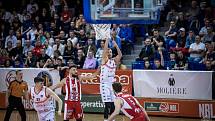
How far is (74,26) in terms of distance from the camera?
1961cm

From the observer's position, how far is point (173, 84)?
15.6 m

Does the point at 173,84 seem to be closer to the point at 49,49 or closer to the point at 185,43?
the point at 185,43

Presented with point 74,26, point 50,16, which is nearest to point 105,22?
point 74,26

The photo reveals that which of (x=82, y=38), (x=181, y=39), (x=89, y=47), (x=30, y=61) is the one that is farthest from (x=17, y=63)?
(x=181, y=39)

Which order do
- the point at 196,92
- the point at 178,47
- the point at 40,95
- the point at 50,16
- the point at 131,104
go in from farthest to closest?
1. the point at 50,16
2. the point at 178,47
3. the point at 196,92
4. the point at 40,95
5. the point at 131,104

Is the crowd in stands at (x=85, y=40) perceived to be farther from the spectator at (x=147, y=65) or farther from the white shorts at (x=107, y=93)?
the white shorts at (x=107, y=93)

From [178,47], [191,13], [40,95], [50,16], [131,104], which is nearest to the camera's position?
[131,104]

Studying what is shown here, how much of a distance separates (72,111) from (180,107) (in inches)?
199

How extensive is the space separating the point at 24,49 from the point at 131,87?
5.80 metres

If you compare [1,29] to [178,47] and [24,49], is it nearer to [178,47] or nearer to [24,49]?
[24,49]

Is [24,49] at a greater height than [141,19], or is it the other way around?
[141,19]

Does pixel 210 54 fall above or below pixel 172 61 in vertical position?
above

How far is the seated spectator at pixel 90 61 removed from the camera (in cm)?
1700

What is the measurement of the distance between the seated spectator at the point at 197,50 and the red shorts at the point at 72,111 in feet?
18.6
